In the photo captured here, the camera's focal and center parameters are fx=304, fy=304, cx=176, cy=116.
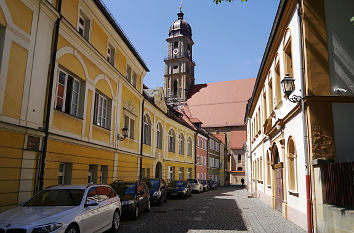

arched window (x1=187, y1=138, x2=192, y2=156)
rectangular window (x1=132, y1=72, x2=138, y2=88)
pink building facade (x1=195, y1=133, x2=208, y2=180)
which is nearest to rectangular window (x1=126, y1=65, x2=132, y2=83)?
rectangular window (x1=132, y1=72, x2=138, y2=88)

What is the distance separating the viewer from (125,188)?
1291cm

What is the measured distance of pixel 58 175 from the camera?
11.6 meters

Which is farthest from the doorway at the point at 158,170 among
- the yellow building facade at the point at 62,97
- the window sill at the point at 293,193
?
the window sill at the point at 293,193

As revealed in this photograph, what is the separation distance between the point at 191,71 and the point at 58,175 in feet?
220

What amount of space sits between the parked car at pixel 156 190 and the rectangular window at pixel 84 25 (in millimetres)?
9167

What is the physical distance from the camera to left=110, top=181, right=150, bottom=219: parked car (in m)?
11.6

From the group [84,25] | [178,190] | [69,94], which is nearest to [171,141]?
[178,190]

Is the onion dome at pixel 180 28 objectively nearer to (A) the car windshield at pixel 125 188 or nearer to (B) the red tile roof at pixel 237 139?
(B) the red tile roof at pixel 237 139

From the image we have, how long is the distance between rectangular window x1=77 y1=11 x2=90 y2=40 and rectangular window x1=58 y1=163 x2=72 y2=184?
19.1 feet

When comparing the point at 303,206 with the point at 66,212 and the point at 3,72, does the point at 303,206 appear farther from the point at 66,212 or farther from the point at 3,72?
the point at 3,72

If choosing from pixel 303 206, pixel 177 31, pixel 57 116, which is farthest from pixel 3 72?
pixel 177 31

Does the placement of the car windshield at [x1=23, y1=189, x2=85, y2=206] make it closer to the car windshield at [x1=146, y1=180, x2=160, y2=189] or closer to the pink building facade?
the car windshield at [x1=146, y1=180, x2=160, y2=189]

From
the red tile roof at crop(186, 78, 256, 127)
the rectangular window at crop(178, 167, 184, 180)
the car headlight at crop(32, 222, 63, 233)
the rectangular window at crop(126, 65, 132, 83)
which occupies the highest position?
the red tile roof at crop(186, 78, 256, 127)

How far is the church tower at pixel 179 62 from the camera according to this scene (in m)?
72.8
